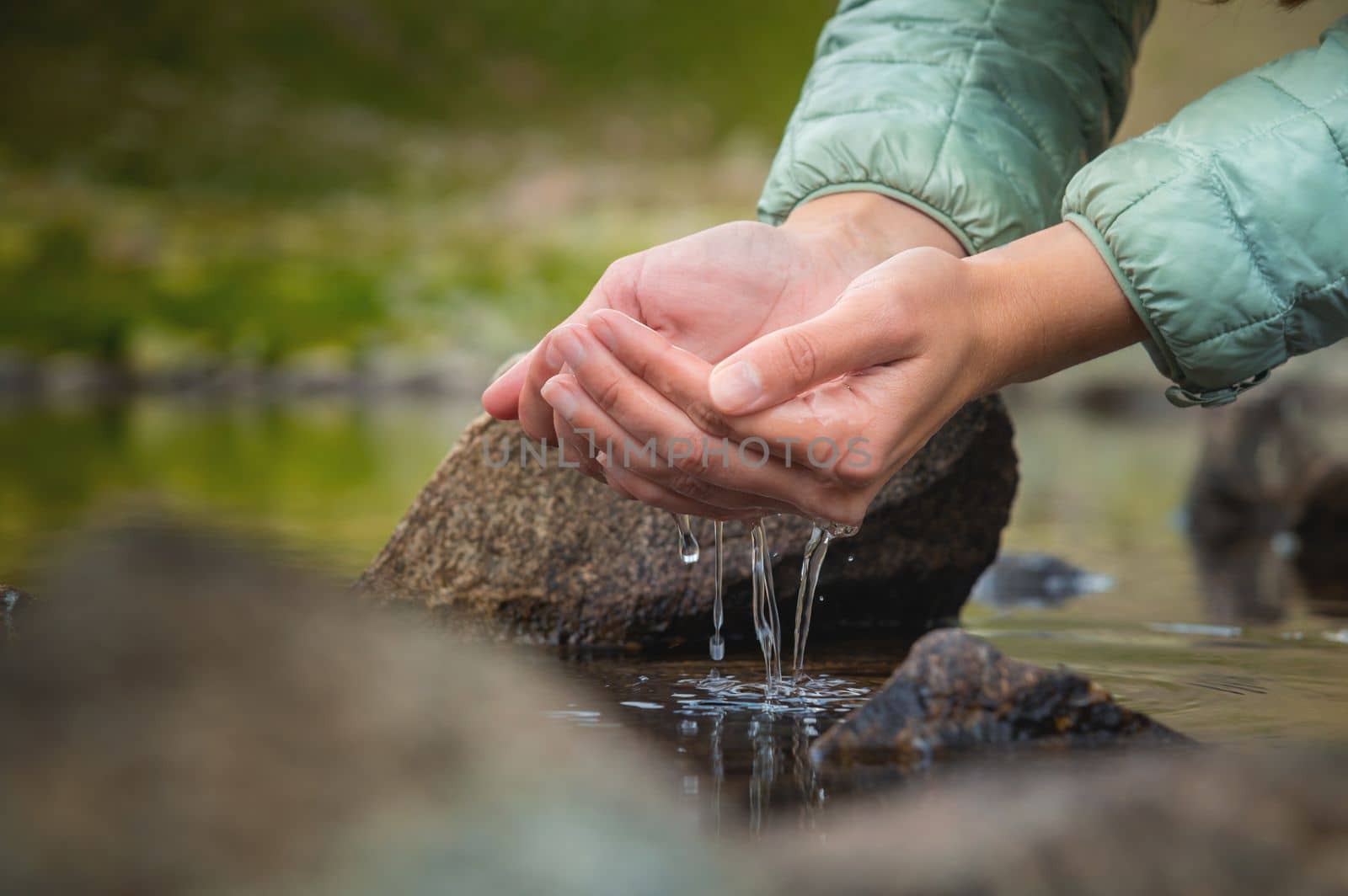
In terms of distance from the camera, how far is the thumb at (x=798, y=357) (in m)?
2.18

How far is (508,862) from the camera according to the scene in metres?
1.49

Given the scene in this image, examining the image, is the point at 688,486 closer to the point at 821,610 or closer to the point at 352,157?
the point at 821,610

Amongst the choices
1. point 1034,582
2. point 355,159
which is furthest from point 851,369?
point 355,159

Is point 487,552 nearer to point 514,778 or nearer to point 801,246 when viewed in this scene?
point 801,246

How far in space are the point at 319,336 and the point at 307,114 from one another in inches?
1848

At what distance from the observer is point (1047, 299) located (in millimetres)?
2344

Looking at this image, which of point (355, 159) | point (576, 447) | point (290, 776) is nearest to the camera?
point (290, 776)

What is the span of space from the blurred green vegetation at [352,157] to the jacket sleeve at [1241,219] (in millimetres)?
33376


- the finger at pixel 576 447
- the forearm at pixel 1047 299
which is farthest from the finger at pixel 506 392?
the forearm at pixel 1047 299

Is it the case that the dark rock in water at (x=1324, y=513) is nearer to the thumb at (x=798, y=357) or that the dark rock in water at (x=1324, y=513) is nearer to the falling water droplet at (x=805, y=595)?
the falling water droplet at (x=805, y=595)

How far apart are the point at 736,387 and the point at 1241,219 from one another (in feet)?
3.10

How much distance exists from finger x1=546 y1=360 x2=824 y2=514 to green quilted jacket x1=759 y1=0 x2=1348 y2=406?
0.74 meters

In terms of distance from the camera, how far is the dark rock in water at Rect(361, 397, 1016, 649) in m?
3.62

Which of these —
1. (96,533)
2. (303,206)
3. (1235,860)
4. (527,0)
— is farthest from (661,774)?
(527,0)
